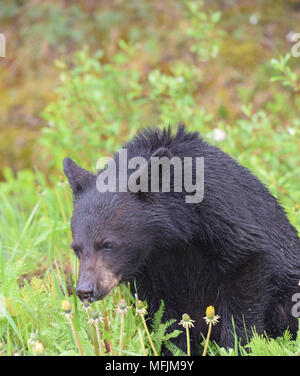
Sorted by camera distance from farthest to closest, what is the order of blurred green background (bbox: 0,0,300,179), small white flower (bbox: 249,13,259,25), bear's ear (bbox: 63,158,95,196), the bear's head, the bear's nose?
small white flower (bbox: 249,13,259,25)
blurred green background (bbox: 0,0,300,179)
bear's ear (bbox: 63,158,95,196)
the bear's head
the bear's nose

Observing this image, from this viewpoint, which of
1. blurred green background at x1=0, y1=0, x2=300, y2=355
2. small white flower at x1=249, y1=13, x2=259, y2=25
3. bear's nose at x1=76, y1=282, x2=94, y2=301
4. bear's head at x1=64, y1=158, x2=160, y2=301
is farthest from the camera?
small white flower at x1=249, y1=13, x2=259, y2=25

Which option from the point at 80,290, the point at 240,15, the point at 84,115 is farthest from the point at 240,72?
the point at 80,290

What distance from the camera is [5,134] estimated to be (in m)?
8.30

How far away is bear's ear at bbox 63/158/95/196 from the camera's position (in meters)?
3.30

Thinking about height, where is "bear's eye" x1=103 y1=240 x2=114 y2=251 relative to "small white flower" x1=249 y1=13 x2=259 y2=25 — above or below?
below

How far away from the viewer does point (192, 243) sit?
320 cm

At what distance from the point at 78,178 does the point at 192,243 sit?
0.71 metres

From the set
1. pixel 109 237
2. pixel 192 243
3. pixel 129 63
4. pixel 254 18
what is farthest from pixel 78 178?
pixel 254 18

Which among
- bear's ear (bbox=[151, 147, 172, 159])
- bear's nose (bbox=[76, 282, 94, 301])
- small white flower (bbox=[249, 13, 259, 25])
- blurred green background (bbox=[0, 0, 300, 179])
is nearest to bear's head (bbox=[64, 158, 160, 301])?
bear's nose (bbox=[76, 282, 94, 301])

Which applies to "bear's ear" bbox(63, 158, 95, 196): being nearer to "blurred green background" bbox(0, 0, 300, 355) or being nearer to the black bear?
the black bear

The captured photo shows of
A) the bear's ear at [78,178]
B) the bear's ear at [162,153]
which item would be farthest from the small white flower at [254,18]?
the bear's ear at [162,153]

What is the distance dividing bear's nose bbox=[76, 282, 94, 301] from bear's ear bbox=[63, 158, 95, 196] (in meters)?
0.63

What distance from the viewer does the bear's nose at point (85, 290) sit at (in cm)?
283
